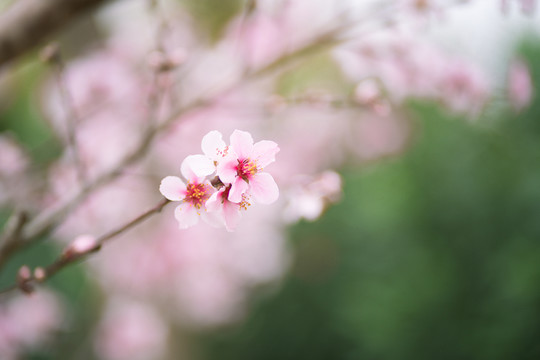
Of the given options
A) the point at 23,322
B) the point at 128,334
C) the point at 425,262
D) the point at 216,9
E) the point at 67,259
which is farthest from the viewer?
the point at 216,9

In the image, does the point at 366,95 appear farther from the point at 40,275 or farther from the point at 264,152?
the point at 40,275

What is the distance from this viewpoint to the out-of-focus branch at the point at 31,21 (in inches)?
28.7

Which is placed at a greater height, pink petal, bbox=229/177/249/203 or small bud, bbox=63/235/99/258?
small bud, bbox=63/235/99/258

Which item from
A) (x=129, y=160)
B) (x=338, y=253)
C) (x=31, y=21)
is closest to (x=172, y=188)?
(x=129, y=160)

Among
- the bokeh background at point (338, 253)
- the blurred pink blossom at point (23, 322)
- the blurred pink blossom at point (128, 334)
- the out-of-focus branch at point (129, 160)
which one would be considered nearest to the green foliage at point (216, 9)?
the bokeh background at point (338, 253)

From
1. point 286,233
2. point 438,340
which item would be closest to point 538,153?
point 438,340

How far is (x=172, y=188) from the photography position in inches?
18.1

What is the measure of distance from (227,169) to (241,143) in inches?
1.1

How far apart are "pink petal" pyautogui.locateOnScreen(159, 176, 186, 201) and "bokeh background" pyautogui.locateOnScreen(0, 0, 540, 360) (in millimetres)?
833

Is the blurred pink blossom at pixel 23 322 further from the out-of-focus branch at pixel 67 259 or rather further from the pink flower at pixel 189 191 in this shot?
the pink flower at pixel 189 191

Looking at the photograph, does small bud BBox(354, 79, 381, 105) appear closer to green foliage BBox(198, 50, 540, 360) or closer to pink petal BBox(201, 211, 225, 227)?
pink petal BBox(201, 211, 225, 227)

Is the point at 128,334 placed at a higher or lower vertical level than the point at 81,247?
higher

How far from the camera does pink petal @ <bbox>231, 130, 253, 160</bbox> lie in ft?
1.44

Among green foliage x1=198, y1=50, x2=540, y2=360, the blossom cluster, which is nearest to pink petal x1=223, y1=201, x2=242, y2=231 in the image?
the blossom cluster
